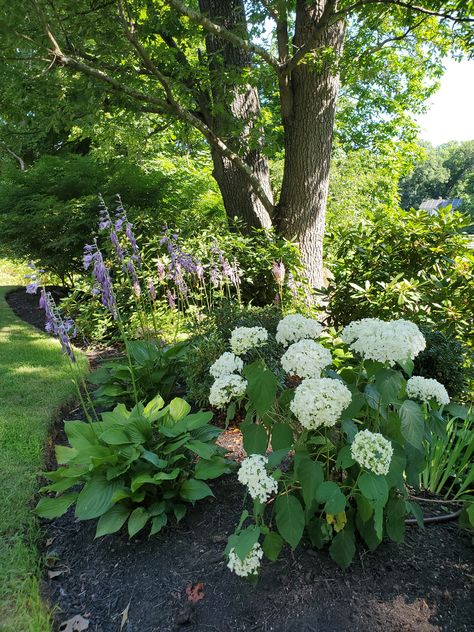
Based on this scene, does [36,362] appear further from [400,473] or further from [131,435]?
[400,473]

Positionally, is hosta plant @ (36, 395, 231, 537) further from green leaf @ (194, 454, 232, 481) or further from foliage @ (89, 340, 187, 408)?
foliage @ (89, 340, 187, 408)

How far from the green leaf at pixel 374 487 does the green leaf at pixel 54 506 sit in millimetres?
1507

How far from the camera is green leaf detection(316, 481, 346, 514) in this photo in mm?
1457

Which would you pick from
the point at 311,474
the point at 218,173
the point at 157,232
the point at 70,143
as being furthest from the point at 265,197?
the point at 70,143

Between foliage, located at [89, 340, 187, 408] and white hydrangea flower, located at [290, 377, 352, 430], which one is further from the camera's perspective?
foliage, located at [89, 340, 187, 408]

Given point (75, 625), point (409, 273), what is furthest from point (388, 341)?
point (409, 273)

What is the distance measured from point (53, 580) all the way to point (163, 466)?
2.30 ft

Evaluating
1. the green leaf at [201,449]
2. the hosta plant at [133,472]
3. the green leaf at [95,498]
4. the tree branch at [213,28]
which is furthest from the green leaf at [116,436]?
the tree branch at [213,28]

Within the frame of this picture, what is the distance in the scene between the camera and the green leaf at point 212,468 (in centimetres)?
221

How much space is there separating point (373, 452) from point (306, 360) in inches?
15.3

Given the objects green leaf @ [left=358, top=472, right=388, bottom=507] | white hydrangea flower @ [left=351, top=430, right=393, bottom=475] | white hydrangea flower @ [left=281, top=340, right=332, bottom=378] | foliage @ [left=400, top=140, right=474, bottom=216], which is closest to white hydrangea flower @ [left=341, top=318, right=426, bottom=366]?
white hydrangea flower @ [left=281, top=340, right=332, bottom=378]

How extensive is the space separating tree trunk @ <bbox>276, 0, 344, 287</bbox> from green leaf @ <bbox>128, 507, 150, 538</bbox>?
3637 millimetres

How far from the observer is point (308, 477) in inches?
60.7

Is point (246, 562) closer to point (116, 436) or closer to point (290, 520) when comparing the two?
point (290, 520)
